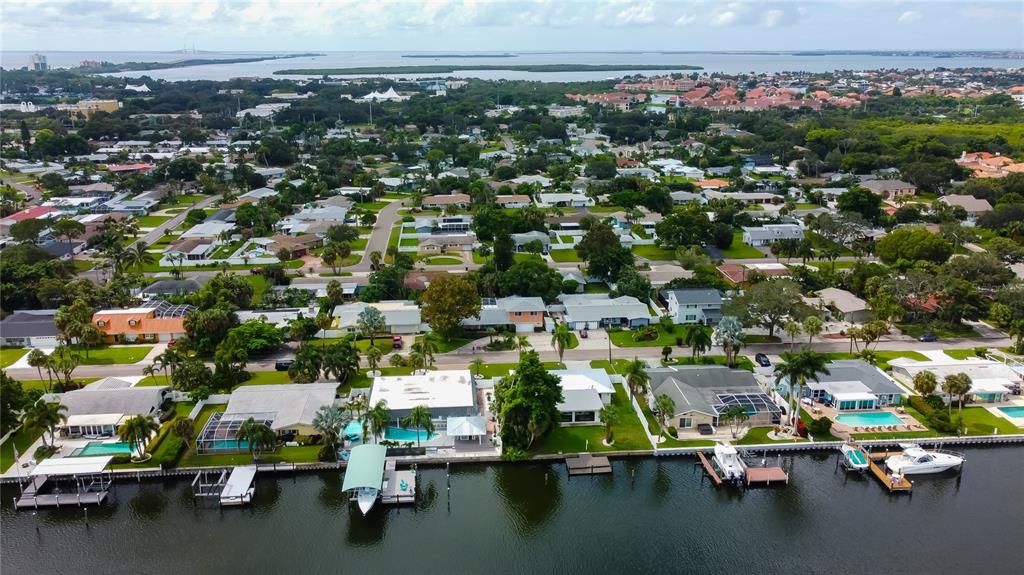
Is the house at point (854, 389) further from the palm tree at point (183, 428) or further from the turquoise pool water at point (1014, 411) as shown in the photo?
the palm tree at point (183, 428)

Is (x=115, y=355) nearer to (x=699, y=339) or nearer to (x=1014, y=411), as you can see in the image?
(x=699, y=339)

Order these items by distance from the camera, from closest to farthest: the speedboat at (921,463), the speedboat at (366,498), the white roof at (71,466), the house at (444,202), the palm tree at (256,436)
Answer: the speedboat at (366,498)
the white roof at (71,466)
the palm tree at (256,436)
the speedboat at (921,463)
the house at (444,202)

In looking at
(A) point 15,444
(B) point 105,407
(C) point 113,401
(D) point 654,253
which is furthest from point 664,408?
(D) point 654,253

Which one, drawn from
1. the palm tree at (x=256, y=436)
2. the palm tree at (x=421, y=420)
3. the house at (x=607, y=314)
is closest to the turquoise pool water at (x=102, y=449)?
the palm tree at (x=256, y=436)

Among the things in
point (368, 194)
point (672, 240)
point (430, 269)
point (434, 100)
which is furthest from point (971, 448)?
point (434, 100)

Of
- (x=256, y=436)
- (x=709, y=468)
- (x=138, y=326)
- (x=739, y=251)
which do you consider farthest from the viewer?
(x=739, y=251)

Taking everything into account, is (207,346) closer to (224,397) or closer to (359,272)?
(224,397)

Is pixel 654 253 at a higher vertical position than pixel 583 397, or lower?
lower
